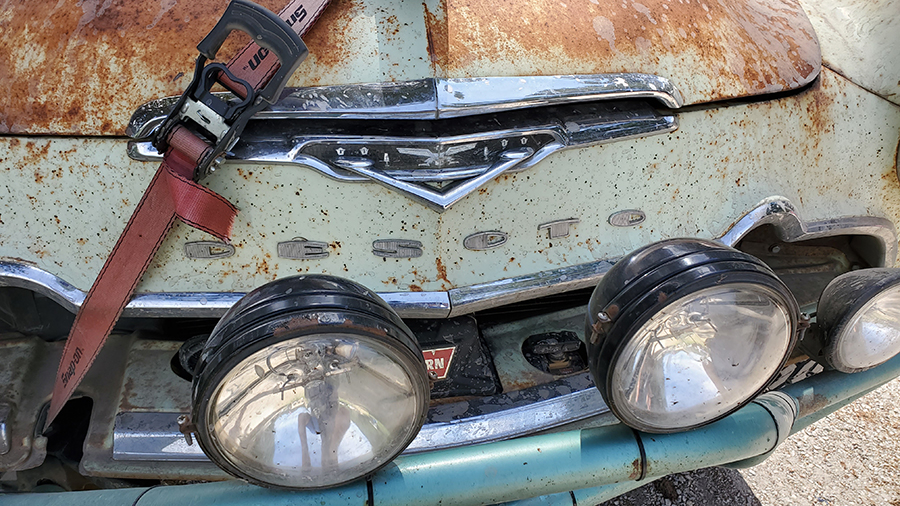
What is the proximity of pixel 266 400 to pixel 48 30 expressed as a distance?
0.89m

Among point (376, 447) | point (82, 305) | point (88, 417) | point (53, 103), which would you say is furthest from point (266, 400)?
point (88, 417)

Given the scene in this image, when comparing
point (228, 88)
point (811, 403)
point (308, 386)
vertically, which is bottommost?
point (811, 403)

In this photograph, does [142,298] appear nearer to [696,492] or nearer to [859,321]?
[859,321]

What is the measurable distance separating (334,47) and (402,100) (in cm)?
18

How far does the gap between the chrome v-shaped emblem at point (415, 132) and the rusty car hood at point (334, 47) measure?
0.04 m

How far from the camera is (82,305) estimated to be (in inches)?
52.9

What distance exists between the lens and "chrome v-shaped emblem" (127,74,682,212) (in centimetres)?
129

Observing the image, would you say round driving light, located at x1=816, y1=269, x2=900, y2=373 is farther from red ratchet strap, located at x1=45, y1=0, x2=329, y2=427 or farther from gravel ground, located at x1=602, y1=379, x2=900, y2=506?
red ratchet strap, located at x1=45, y1=0, x2=329, y2=427

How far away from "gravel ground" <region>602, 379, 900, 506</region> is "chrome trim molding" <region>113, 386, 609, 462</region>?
842 millimetres

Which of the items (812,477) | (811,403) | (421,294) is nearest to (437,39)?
(421,294)

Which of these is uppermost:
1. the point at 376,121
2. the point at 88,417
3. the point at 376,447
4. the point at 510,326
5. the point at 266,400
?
the point at 376,121

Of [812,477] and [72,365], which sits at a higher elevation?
[72,365]

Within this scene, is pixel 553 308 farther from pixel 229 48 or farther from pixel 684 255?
pixel 229 48

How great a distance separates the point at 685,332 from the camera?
1229mm
